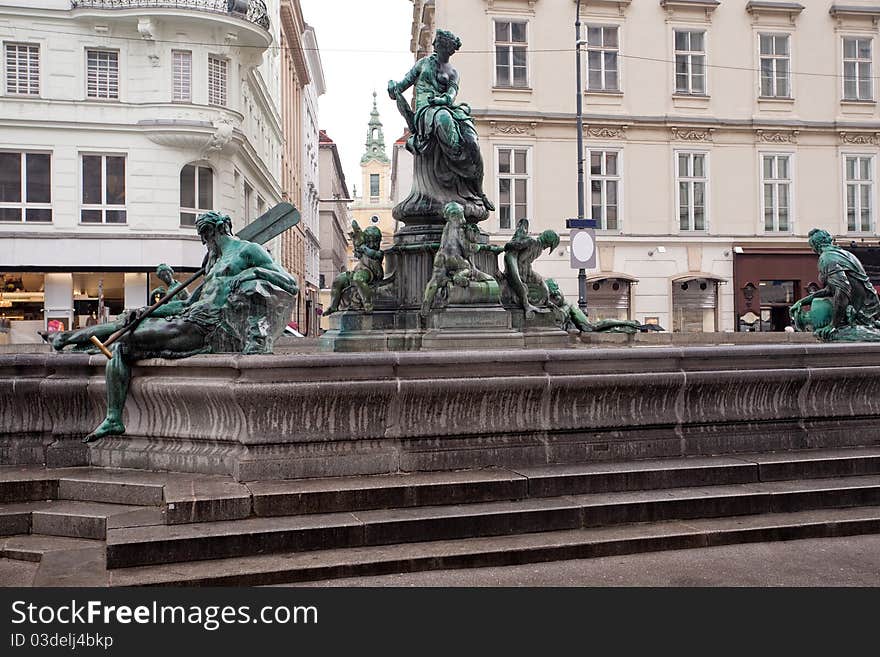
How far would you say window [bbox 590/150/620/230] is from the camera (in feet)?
105

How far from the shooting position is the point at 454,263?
32.1 ft

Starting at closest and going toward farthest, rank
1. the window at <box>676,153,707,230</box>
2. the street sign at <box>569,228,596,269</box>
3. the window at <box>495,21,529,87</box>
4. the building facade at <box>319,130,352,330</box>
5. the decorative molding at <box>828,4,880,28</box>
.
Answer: the street sign at <box>569,228,596,269</box>, the window at <box>495,21,529,87</box>, the window at <box>676,153,707,230</box>, the decorative molding at <box>828,4,880,28</box>, the building facade at <box>319,130,352,330</box>

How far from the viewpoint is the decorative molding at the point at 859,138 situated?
3397cm

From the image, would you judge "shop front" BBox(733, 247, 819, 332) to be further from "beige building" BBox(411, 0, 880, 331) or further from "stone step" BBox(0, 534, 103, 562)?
"stone step" BBox(0, 534, 103, 562)

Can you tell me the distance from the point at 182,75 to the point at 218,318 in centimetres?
2421

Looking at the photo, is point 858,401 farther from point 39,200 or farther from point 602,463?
point 39,200

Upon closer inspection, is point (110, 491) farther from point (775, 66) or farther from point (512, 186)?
point (775, 66)

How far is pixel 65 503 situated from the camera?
602 centimetres

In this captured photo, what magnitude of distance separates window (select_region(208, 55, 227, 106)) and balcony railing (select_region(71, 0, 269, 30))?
155cm

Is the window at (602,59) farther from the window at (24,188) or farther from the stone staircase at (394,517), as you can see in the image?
the stone staircase at (394,517)

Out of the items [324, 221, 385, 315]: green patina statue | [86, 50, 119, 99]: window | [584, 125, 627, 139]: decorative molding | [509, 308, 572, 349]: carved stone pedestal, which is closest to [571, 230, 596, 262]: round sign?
[509, 308, 572, 349]: carved stone pedestal

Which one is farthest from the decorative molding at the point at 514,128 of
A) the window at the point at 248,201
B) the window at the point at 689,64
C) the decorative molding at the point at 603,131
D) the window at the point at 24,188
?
the window at the point at 24,188
